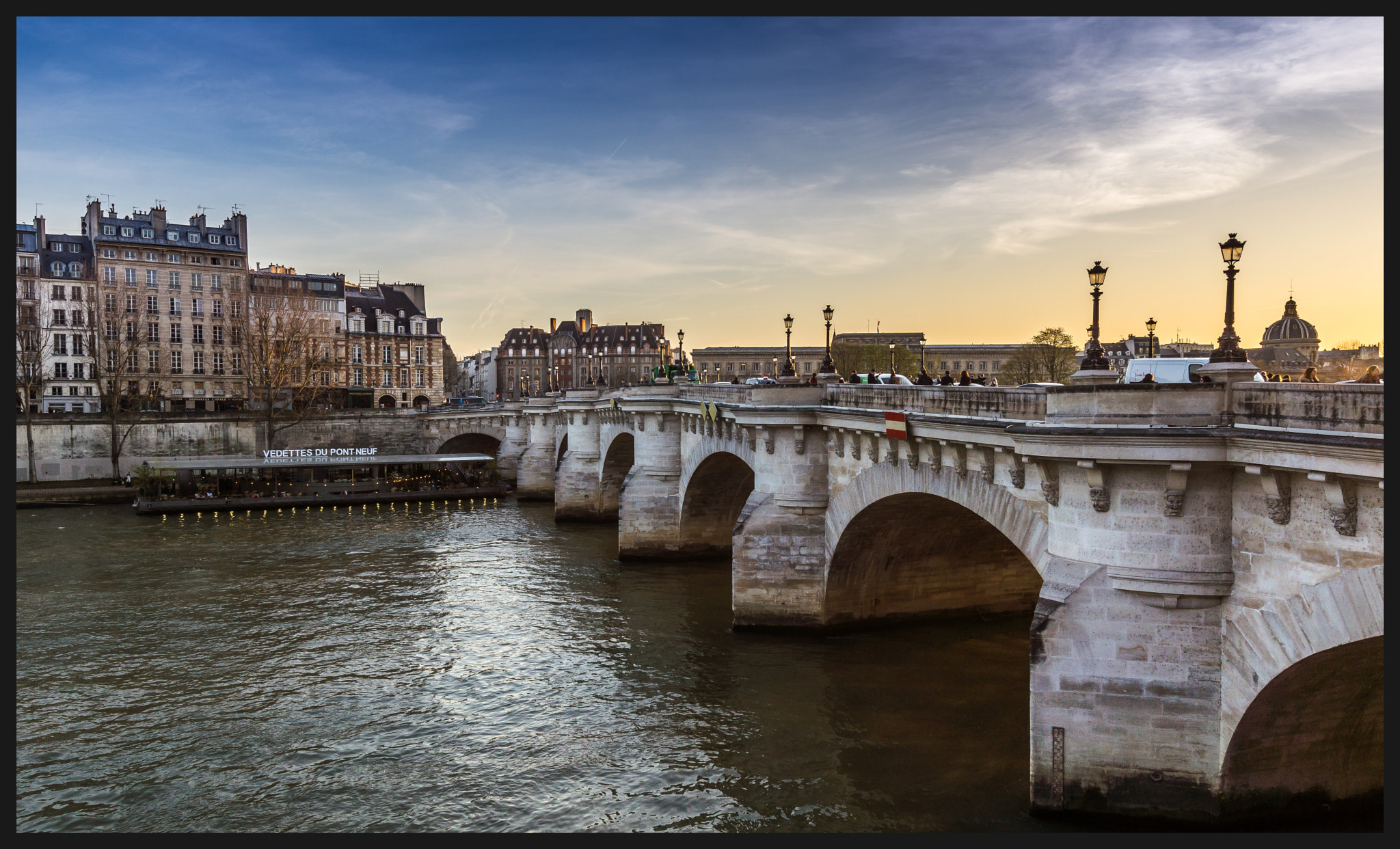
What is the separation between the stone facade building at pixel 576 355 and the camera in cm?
14912

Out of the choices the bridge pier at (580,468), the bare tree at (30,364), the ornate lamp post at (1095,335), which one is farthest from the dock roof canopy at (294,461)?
the ornate lamp post at (1095,335)

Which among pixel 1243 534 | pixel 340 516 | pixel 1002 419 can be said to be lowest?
pixel 340 516

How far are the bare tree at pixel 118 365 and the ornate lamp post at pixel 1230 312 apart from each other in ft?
217

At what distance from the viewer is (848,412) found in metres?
21.2

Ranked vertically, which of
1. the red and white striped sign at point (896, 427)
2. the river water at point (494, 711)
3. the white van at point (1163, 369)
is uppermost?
the white van at point (1163, 369)

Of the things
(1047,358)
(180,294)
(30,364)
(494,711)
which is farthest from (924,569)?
(180,294)

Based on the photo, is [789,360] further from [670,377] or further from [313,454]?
[313,454]

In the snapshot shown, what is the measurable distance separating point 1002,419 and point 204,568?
3120cm

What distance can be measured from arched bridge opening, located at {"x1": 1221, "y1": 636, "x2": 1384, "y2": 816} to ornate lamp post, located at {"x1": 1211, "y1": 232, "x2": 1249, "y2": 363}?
3730 mm

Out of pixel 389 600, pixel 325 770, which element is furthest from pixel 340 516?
pixel 325 770

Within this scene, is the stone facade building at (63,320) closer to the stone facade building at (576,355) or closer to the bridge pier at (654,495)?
the bridge pier at (654,495)

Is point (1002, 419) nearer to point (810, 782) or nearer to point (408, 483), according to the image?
point (810, 782)

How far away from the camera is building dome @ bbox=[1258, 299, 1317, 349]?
39625 mm

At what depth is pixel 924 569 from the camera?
2456 cm
